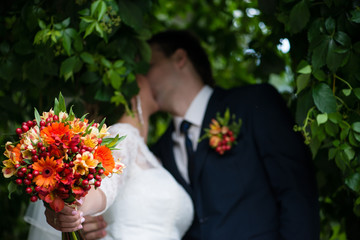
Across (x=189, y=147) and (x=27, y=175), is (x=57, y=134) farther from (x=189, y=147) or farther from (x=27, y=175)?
(x=189, y=147)

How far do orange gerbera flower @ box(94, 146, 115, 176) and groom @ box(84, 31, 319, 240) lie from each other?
1.11 m

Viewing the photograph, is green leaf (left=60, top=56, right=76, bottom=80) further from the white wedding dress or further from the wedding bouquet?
the wedding bouquet

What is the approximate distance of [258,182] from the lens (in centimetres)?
239

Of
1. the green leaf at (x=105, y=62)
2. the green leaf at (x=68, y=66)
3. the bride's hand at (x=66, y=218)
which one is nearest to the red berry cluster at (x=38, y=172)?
the bride's hand at (x=66, y=218)

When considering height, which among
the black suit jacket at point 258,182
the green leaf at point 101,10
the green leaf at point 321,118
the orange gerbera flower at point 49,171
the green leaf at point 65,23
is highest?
the green leaf at point 101,10

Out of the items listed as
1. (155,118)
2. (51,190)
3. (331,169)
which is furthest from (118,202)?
(155,118)

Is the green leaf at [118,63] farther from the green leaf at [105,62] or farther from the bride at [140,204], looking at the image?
the bride at [140,204]

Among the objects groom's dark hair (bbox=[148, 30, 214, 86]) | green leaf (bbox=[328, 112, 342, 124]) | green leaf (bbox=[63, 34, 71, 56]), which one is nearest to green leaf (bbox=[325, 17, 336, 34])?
green leaf (bbox=[328, 112, 342, 124])

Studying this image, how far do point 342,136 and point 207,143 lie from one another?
2.92 feet

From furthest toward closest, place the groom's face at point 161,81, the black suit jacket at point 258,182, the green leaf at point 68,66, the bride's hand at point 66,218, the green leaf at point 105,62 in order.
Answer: the groom's face at point 161,81
the black suit jacket at point 258,182
the green leaf at point 105,62
the green leaf at point 68,66
the bride's hand at point 66,218

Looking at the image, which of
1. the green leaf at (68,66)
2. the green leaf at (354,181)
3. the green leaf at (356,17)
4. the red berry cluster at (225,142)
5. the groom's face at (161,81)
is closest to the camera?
the green leaf at (356,17)

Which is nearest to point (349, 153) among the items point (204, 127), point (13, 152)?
point (204, 127)

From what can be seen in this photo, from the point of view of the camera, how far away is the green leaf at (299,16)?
1.79 metres

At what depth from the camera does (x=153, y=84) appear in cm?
276
